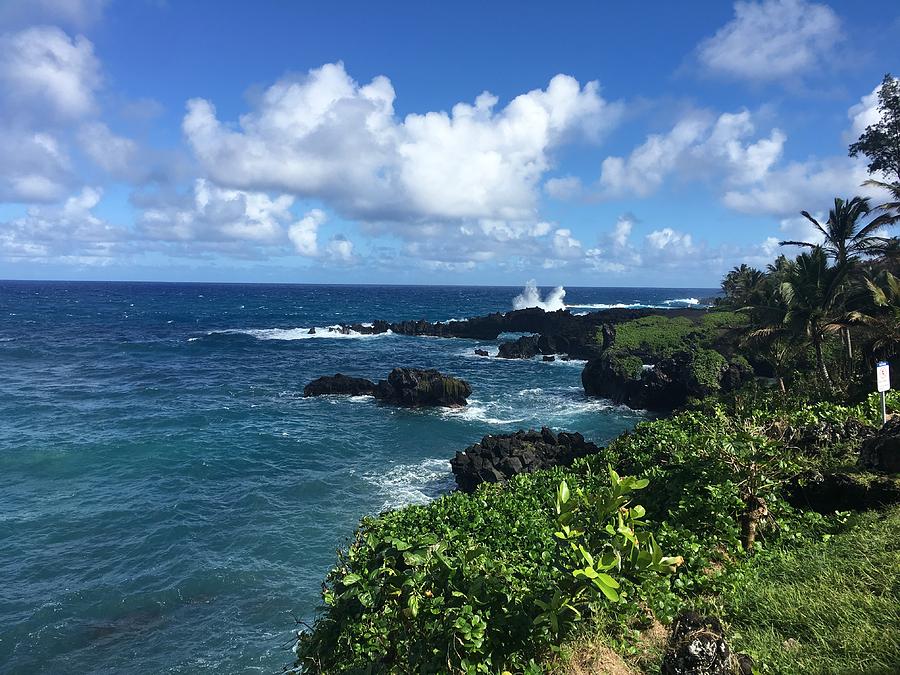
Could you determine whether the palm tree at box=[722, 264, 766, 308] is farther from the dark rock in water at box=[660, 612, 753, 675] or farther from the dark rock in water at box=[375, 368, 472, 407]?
the dark rock in water at box=[660, 612, 753, 675]

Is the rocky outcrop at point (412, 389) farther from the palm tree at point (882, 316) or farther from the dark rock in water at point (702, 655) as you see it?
the dark rock in water at point (702, 655)

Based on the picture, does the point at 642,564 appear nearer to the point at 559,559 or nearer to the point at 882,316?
→ the point at 559,559

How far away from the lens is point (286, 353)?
194 ft

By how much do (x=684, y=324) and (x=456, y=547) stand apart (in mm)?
51200

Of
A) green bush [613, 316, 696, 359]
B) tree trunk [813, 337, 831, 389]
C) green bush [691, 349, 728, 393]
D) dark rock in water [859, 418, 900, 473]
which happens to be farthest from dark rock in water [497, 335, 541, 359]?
dark rock in water [859, 418, 900, 473]

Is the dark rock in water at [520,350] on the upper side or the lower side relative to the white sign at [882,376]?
lower

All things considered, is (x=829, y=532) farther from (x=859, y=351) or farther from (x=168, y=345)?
(x=168, y=345)

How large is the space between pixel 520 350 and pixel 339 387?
1041 inches

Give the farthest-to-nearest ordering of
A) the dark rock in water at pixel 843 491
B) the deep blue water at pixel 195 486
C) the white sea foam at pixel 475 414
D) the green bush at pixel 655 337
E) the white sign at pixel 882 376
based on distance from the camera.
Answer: the green bush at pixel 655 337
the white sea foam at pixel 475 414
the deep blue water at pixel 195 486
the white sign at pixel 882 376
the dark rock in water at pixel 843 491

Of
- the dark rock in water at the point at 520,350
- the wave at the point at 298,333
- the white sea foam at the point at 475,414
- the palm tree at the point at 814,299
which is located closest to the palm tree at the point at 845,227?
the palm tree at the point at 814,299

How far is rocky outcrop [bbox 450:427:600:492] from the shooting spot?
2078 centimetres

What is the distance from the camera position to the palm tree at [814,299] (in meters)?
20.2

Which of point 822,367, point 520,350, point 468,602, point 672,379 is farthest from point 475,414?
point 468,602

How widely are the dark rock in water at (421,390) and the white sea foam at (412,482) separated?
1111cm
